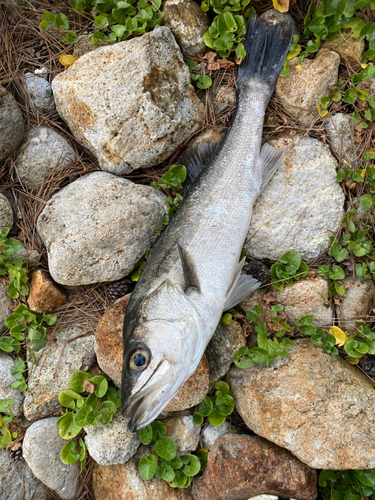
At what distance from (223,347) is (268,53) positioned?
111 inches

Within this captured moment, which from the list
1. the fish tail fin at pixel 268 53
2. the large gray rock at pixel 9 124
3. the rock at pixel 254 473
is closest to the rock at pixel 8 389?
the rock at pixel 254 473

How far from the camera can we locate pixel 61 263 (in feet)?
11.2

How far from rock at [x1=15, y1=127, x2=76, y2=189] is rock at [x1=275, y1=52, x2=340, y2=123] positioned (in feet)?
7.32

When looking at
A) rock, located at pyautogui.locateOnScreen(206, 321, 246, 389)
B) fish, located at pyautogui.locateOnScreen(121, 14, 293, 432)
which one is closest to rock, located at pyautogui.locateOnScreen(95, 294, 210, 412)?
rock, located at pyautogui.locateOnScreen(206, 321, 246, 389)

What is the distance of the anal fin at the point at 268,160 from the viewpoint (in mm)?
3408

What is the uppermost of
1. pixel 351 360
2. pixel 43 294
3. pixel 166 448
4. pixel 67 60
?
pixel 67 60

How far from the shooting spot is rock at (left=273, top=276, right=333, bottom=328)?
339cm

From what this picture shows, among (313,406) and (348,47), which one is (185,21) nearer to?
(348,47)

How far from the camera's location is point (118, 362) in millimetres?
3240

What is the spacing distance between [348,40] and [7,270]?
3.99m

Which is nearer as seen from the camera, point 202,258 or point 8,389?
point 202,258

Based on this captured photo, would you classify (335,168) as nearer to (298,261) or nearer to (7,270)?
(298,261)

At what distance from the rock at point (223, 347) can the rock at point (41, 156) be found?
231cm

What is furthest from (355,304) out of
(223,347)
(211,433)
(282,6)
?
(282,6)
